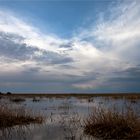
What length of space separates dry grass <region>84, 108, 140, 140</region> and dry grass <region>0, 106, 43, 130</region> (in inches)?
153

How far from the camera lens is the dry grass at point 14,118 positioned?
1338cm

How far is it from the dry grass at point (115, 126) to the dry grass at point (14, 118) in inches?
153

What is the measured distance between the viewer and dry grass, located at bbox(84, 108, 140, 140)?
1016 cm

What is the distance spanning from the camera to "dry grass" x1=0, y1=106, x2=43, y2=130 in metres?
13.4

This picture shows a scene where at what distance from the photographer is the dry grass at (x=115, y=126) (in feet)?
33.3

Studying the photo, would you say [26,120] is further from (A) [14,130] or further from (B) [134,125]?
(B) [134,125]

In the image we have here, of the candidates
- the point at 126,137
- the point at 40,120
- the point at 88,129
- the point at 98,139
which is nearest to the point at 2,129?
the point at 40,120

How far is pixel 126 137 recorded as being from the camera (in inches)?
390

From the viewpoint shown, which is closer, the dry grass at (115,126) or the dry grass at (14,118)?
the dry grass at (115,126)

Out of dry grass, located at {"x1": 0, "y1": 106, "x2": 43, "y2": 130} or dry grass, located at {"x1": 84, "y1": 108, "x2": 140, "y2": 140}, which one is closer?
dry grass, located at {"x1": 84, "y1": 108, "x2": 140, "y2": 140}

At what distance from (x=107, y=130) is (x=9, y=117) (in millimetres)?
5398

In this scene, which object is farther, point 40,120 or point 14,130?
point 40,120

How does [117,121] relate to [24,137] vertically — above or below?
above

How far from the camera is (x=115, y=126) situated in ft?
34.8
